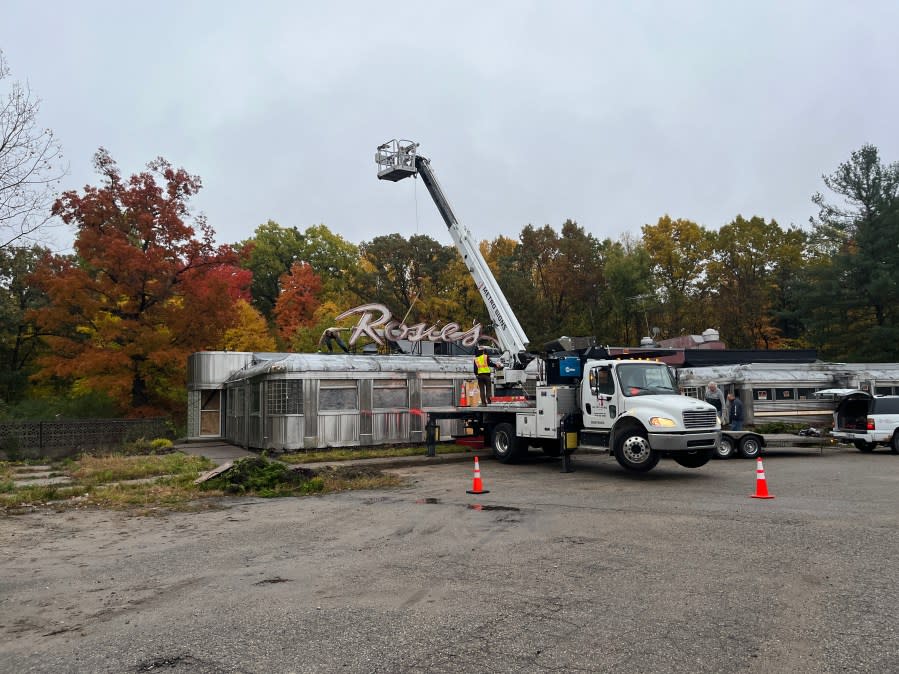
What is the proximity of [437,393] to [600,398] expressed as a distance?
897cm

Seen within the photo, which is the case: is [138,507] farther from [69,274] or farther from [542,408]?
[69,274]

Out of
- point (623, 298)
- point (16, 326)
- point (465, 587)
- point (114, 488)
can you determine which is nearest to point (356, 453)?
point (114, 488)

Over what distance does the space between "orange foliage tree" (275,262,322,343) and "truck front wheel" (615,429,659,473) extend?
3741 cm

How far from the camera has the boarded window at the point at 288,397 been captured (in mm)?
20078

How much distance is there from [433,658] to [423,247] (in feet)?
139

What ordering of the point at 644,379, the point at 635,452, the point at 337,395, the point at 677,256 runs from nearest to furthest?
1. the point at 635,452
2. the point at 644,379
3. the point at 337,395
4. the point at 677,256

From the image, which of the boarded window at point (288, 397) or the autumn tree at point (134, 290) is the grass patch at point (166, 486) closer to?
the boarded window at point (288, 397)

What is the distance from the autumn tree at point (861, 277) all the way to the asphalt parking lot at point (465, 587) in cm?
2799

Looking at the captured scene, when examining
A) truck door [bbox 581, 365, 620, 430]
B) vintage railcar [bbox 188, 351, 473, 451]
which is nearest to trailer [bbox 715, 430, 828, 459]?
truck door [bbox 581, 365, 620, 430]

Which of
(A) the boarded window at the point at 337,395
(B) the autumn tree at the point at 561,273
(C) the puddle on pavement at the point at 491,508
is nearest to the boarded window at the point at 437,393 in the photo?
(A) the boarded window at the point at 337,395

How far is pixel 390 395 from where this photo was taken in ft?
72.9

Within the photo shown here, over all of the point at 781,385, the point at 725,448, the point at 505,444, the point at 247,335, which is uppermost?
the point at 247,335

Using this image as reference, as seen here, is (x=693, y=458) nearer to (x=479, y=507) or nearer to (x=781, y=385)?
(x=479, y=507)

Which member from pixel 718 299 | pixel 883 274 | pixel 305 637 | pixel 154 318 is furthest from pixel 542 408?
pixel 718 299
